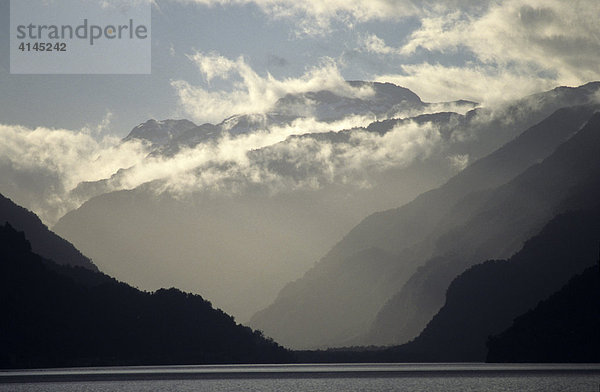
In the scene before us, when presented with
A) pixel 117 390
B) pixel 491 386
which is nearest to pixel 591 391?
pixel 491 386

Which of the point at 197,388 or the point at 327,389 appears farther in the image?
the point at 197,388

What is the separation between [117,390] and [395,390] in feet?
129

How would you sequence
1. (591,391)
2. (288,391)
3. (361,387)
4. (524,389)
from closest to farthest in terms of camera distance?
(591,391)
(524,389)
(288,391)
(361,387)

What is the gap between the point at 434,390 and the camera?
316ft

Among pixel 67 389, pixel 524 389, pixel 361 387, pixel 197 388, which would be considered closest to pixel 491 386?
pixel 524 389

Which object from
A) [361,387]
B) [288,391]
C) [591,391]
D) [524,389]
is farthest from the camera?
[361,387]

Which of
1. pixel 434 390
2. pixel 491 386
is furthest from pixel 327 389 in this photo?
pixel 491 386

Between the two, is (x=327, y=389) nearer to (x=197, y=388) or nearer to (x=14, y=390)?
(x=197, y=388)

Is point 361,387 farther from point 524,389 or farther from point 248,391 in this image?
point 524,389

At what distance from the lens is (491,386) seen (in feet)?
328

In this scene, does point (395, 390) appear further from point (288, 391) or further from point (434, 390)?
point (288, 391)

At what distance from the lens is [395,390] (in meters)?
97.9

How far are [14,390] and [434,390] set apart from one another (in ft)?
188

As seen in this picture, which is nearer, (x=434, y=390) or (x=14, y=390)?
(x=434, y=390)
